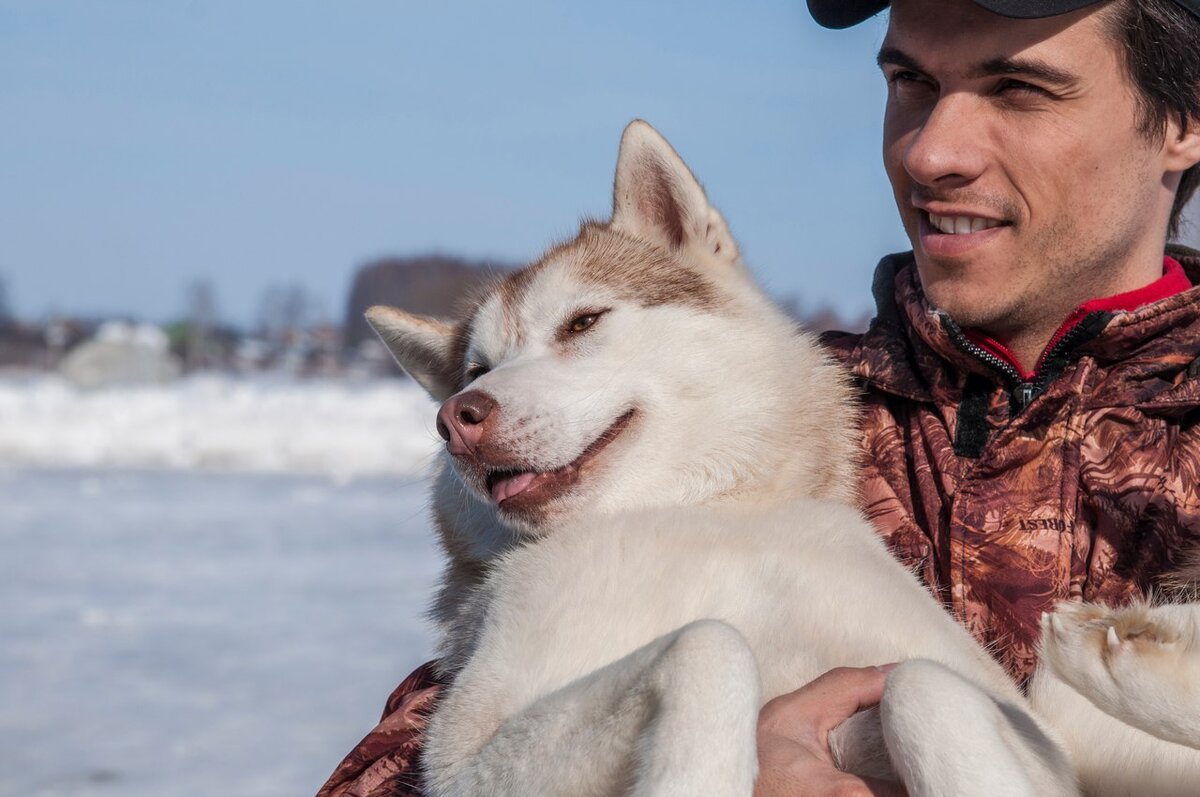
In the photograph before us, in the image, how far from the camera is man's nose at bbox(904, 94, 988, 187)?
7.80 ft

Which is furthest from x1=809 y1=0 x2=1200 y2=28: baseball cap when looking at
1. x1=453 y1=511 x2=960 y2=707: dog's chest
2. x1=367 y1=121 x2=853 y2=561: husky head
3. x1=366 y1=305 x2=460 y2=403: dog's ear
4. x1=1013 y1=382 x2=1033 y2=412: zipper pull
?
x1=366 y1=305 x2=460 y2=403: dog's ear

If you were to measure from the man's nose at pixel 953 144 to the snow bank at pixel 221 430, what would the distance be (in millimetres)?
11944

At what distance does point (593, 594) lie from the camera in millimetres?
1858

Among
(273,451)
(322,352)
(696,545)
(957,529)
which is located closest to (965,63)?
(957,529)

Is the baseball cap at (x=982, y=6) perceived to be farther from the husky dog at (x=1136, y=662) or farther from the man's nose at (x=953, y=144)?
the husky dog at (x=1136, y=662)

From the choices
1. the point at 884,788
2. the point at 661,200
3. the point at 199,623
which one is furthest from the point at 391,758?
the point at 199,623

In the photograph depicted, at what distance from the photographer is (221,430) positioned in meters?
15.7

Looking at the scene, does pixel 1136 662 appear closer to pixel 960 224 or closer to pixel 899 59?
pixel 960 224

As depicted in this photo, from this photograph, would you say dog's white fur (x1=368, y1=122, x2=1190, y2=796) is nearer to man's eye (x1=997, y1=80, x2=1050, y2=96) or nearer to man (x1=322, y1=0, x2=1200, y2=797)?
man (x1=322, y1=0, x2=1200, y2=797)

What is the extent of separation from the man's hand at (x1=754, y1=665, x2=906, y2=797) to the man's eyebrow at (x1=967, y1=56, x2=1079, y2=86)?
124 centimetres

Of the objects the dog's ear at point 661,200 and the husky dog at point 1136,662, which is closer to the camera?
the husky dog at point 1136,662

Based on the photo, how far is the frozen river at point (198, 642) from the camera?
4531 mm

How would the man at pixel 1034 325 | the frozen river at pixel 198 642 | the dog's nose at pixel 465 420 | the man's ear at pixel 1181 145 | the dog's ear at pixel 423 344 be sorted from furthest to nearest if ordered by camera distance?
the frozen river at pixel 198 642 < the dog's ear at pixel 423 344 < the man's ear at pixel 1181 145 < the man at pixel 1034 325 < the dog's nose at pixel 465 420

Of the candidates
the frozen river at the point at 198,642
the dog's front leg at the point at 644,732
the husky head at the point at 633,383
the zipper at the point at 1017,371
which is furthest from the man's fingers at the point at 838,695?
the frozen river at the point at 198,642
